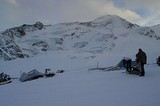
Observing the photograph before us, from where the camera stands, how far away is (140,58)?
1162 centimetres

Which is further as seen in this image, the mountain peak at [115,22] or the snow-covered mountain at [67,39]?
the mountain peak at [115,22]

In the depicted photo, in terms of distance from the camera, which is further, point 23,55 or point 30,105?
point 23,55

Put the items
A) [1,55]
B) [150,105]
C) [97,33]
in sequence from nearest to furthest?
[150,105] → [1,55] → [97,33]

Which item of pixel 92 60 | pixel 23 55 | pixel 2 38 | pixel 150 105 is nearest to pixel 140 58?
pixel 150 105

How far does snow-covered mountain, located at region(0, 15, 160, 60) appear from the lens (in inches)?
2716

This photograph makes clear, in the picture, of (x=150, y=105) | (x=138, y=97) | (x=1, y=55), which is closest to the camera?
(x=150, y=105)

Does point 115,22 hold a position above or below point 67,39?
above

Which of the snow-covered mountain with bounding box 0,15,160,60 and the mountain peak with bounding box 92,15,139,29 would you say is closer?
the snow-covered mountain with bounding box 0,15,160,60

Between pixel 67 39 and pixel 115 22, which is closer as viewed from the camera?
pixel 67 39

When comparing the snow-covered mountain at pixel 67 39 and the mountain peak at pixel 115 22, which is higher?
the mountain peak at pixel 115 22

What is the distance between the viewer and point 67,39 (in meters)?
95.8

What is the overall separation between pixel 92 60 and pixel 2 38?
150 ft

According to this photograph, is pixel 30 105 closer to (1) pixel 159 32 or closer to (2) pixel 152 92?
(2) pixel 152 92

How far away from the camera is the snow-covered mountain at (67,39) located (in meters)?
69.0
